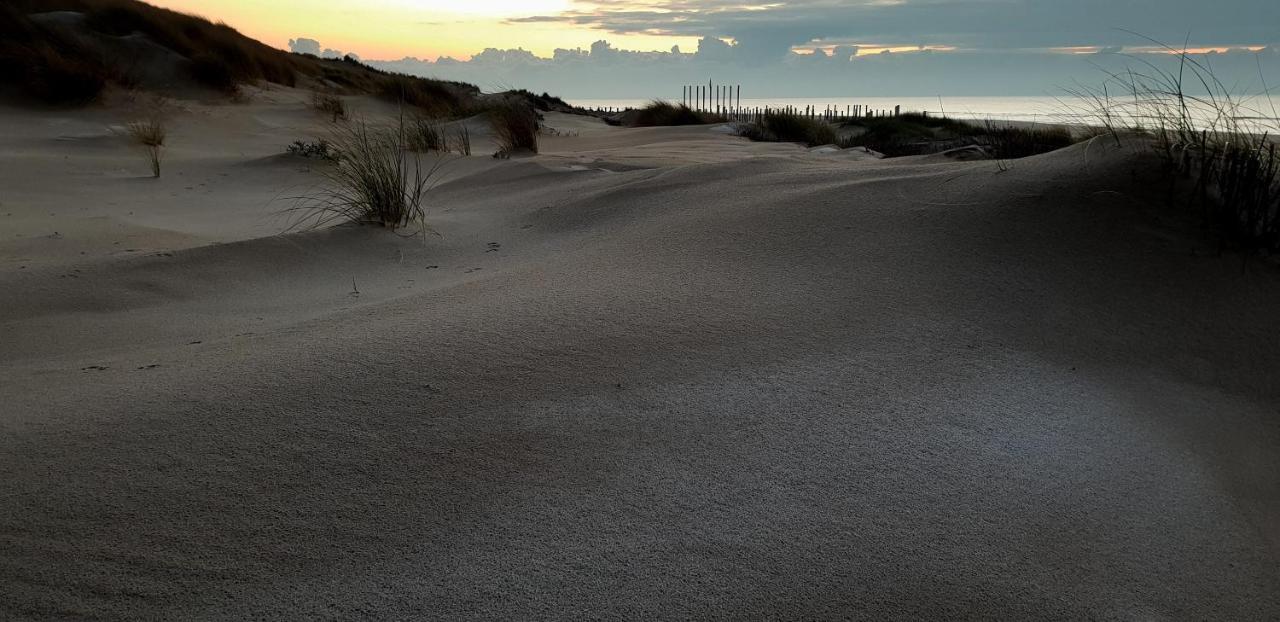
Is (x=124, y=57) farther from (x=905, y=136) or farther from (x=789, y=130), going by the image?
(x=905, y=136)

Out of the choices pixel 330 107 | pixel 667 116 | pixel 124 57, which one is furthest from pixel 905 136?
pixel 124 57

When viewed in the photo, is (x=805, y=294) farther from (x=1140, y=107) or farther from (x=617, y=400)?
(x=1140, y=107)

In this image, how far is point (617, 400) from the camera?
1.71 m

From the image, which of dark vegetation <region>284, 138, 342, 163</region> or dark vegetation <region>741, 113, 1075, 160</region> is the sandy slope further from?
dark vegetation <region>284, 138, 342, 163</region>

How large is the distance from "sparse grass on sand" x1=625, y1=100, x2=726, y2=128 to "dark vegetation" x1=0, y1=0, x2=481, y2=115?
2.85 metres

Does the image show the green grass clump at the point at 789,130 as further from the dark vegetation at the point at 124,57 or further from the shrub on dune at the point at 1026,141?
the dark vegetation at the point at 124,57

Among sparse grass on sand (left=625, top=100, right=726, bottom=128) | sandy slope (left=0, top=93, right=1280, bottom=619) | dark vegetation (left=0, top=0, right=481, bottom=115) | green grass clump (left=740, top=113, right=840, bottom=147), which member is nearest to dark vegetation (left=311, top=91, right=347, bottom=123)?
dark vegetation (left=0, top=0, right=481, bottom=115)

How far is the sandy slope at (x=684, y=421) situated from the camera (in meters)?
1.19

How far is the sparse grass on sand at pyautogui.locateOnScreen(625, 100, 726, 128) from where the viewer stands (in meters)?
12.4

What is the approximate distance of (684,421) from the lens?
1.63m

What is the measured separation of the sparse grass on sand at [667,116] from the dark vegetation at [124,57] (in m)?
2.85

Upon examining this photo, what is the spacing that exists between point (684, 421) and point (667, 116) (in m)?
11.6

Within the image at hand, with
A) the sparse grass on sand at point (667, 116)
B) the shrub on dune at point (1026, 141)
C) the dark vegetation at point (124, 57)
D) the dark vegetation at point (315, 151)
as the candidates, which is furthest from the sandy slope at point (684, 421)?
the sparse grass on sand at point (667, 116)

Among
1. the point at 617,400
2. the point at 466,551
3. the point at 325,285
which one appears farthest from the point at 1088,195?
the point at 325,285
